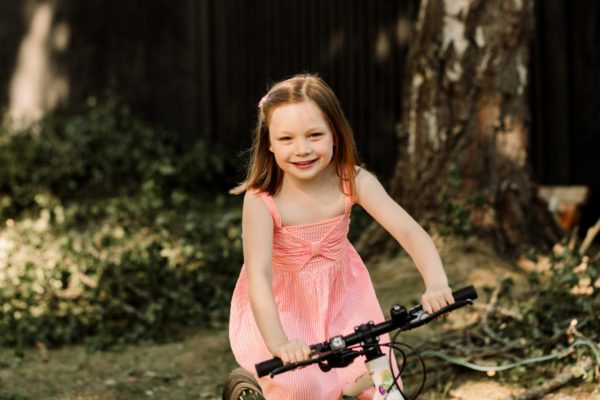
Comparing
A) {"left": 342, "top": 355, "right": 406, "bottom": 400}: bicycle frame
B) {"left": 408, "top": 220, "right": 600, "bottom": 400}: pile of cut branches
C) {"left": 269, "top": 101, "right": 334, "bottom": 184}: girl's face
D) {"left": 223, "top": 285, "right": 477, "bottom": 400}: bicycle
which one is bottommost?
{"left": 408, "top": 220, "right": 600, "bottom": 400}: pile of cut branches

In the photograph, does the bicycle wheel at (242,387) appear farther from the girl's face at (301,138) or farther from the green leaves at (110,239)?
the green leaves at (110,239)

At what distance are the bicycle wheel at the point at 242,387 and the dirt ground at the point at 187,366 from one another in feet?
3.62

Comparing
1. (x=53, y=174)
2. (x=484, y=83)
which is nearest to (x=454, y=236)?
(x=484, y=83)

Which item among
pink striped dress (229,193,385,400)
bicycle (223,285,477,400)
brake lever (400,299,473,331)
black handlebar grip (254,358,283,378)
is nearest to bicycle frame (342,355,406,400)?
bicycle (223,285,477,400)

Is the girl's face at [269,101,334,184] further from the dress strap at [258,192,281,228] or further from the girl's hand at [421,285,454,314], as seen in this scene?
the girl's hand at [421,285,454,314]

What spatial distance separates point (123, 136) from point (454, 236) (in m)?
5.33

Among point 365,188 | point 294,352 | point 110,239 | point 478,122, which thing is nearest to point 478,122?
point 478,122

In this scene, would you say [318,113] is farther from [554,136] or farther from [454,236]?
[554,136]

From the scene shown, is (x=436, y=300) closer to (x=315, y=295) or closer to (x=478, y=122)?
(x=315, y=295)

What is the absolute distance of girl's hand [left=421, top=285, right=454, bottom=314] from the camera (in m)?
3.04

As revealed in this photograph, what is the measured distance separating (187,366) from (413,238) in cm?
259

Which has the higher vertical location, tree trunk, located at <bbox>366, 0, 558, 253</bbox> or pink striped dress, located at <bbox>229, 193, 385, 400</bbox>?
tree trunk, located at <bbox>366, 0, 558, 253</bbox>

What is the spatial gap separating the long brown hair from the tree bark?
280 cm

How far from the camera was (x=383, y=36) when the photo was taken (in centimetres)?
869
